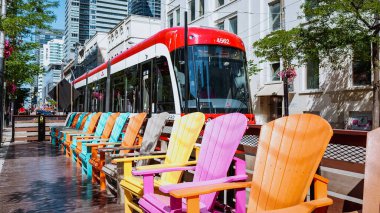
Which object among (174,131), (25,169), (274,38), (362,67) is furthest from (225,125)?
(362,67)

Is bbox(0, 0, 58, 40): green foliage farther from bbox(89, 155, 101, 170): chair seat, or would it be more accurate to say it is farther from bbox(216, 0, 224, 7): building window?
bbox(216, 0, 224, 7): building window

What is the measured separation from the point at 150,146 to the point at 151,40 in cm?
610

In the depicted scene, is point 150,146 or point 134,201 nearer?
point 134,201

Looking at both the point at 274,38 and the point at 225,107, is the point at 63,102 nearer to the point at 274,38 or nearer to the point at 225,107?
the point at 225,107

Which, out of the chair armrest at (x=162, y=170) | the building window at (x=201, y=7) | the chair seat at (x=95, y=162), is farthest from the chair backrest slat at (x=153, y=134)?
the building window at (x=201, y=7)

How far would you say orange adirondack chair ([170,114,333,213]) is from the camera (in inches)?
92.1

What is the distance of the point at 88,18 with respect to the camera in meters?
138

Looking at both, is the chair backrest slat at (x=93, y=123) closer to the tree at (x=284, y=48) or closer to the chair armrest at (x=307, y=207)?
the chair armrest at (x=307, y=207)

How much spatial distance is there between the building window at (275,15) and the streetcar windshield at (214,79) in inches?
591

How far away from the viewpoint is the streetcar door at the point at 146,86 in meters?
10.8

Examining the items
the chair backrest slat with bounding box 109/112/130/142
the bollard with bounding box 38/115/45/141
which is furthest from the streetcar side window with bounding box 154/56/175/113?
the bollard with bounding box 38/115/45/141

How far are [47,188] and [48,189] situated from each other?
0.09m

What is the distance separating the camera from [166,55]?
9.97 meters

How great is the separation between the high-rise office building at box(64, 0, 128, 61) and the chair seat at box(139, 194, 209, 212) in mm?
134764
